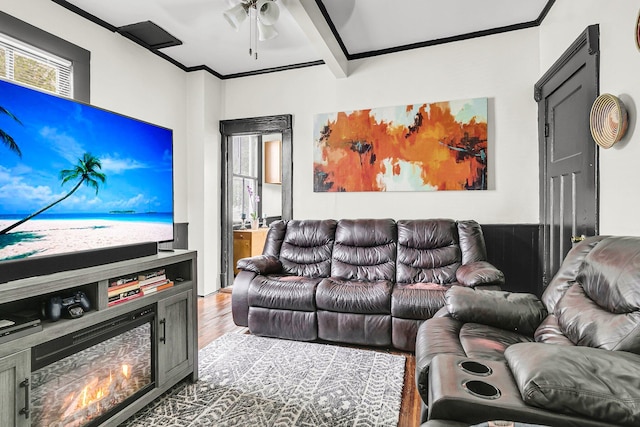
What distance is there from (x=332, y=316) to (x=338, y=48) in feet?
8.70

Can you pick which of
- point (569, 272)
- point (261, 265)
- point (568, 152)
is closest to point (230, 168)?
point (261, 265)

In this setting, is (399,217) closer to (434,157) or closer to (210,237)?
(434,157)

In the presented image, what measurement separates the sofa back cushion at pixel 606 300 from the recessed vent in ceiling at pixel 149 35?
3861 millimetres

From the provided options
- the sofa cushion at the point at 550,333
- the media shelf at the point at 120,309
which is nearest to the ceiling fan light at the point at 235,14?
the media shelf at the point at 120,309

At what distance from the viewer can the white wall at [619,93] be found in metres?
1.83

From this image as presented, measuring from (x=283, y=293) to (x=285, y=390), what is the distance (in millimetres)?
883

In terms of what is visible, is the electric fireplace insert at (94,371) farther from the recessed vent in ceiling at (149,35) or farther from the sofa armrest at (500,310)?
the recessed vent in ceiling at (149,35)

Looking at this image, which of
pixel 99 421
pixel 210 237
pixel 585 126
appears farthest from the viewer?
pixel 210 237

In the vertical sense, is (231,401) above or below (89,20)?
below

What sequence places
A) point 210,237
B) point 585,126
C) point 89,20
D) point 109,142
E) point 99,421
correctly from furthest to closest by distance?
point 210,237 → point 89,20 → point 585,126 → point 109,142 → point 99,421

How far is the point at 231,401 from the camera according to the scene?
1923 mm

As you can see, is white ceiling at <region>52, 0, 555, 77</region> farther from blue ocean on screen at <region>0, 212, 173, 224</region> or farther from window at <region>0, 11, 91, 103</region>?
blue ocean on screen at <region>0, 212, 173, 224</region>

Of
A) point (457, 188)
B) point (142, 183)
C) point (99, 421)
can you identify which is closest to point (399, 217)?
point (457, 188)

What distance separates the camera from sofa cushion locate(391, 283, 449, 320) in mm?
2479
